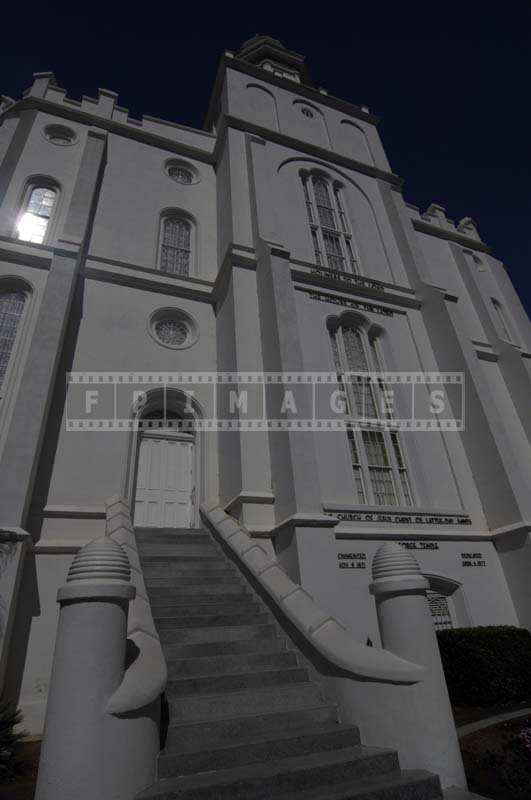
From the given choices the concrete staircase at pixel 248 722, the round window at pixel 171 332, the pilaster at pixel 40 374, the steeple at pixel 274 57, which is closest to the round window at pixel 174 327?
the round window at pixel 171 332

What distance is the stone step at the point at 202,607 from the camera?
18.6ft

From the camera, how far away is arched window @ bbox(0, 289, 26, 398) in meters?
9.52

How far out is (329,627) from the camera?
4672 mm

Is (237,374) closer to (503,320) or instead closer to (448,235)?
(503,320)

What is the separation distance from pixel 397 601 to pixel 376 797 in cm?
153

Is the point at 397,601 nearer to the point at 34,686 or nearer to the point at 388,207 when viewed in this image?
the point at 34,686

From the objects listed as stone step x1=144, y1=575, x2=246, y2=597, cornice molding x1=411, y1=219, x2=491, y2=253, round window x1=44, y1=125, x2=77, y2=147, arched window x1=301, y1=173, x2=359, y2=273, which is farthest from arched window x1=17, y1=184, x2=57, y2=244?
cornice molding x1=411, y1=219, x2=491, y2=253

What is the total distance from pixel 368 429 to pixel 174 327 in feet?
20.6

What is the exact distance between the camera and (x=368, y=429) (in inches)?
434

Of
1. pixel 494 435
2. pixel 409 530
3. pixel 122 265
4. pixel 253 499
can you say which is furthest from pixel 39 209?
pixel 494 435

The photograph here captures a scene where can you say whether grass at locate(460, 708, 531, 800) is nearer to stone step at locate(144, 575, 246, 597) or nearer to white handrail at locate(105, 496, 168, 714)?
white handrail at locate(105, 496, 168, 714)

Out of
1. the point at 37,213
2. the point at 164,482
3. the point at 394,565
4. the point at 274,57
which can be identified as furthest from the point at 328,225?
the point at 274,57

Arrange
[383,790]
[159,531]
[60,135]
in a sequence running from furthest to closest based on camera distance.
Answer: [60,135] → [159,531] → [383,790]
